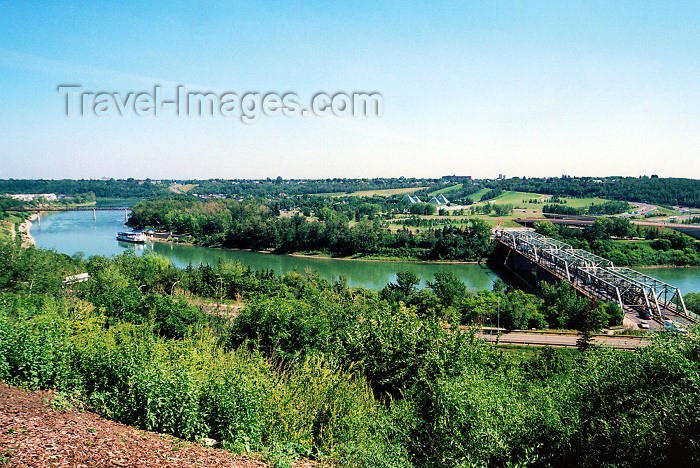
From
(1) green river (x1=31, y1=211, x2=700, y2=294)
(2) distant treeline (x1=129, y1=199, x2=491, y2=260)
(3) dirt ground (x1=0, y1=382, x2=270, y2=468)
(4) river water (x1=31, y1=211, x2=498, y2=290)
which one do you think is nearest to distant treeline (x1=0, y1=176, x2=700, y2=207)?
(1) green river (x1=31, y1=211, x2=700, y2=294)

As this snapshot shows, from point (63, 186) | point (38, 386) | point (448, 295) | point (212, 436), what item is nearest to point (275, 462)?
point (212, 436)

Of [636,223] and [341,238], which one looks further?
[636,223]

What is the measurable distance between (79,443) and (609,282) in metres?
24.1

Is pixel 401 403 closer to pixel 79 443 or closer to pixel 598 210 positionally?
pixel 79 443

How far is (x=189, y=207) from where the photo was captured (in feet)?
189

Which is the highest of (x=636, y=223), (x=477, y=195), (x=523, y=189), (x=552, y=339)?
(x=523, y=189)

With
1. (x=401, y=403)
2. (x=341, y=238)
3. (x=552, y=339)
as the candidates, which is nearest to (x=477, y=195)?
(x=341, y=238)

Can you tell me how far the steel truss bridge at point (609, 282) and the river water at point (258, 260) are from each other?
380 cm

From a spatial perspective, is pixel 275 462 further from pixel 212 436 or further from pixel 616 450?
pixel 616 450

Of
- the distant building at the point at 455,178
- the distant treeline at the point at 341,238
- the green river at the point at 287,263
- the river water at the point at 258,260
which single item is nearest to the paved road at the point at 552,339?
the river water at the point at 258,260

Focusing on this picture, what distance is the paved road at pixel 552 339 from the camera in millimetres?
15565

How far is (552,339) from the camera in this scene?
16.5 meters

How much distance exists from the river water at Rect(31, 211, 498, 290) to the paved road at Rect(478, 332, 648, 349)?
10.3 m

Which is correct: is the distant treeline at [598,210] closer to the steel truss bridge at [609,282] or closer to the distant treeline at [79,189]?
the steel truss bridge at [609,282]
